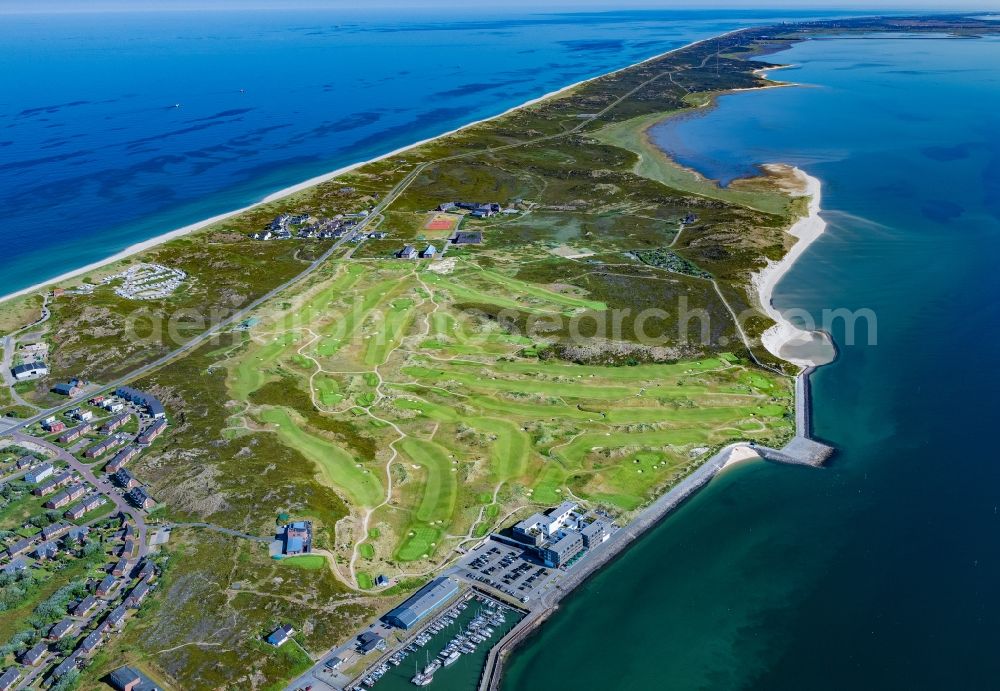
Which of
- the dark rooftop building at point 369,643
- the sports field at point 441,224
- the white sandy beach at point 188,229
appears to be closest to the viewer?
the dark rooftop building at point 369,643

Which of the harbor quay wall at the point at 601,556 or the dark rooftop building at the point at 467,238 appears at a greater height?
the dark rooftop building at the point at 467,238

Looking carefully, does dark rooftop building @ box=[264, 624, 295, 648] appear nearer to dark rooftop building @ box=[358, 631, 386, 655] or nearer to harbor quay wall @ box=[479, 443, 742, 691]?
dark rooftop building @ box=[358, 631, 386, 655]

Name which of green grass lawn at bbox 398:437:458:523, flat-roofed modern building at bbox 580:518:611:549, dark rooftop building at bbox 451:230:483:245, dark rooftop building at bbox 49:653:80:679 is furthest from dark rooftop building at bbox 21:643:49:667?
dark rooftop building at bbox 451:230:483:245

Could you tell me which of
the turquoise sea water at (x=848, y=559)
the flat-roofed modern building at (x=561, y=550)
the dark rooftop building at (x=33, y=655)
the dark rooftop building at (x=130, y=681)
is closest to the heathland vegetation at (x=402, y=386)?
the dark rooftop building at (x=130, y=681)

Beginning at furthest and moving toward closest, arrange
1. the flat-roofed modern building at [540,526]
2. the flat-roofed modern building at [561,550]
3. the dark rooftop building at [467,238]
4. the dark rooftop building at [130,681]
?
the dark rooftop building at [467,238] < the flat-roofed modern building at [540,526] < the flat-roofed modern building at [561,550] < the dark rooftop building at [130,681]

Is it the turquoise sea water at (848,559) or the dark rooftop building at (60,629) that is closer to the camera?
the dark rooftop building at (60,629)

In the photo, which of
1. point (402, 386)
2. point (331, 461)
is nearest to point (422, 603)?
point (331, 461)

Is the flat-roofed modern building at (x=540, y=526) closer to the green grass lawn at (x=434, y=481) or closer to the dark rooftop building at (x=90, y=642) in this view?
the green grass lawn at (x=434, y=481)

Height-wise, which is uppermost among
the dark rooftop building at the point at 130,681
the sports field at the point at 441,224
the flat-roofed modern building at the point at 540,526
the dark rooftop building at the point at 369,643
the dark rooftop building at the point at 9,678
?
the sports field at the point at 441,224
